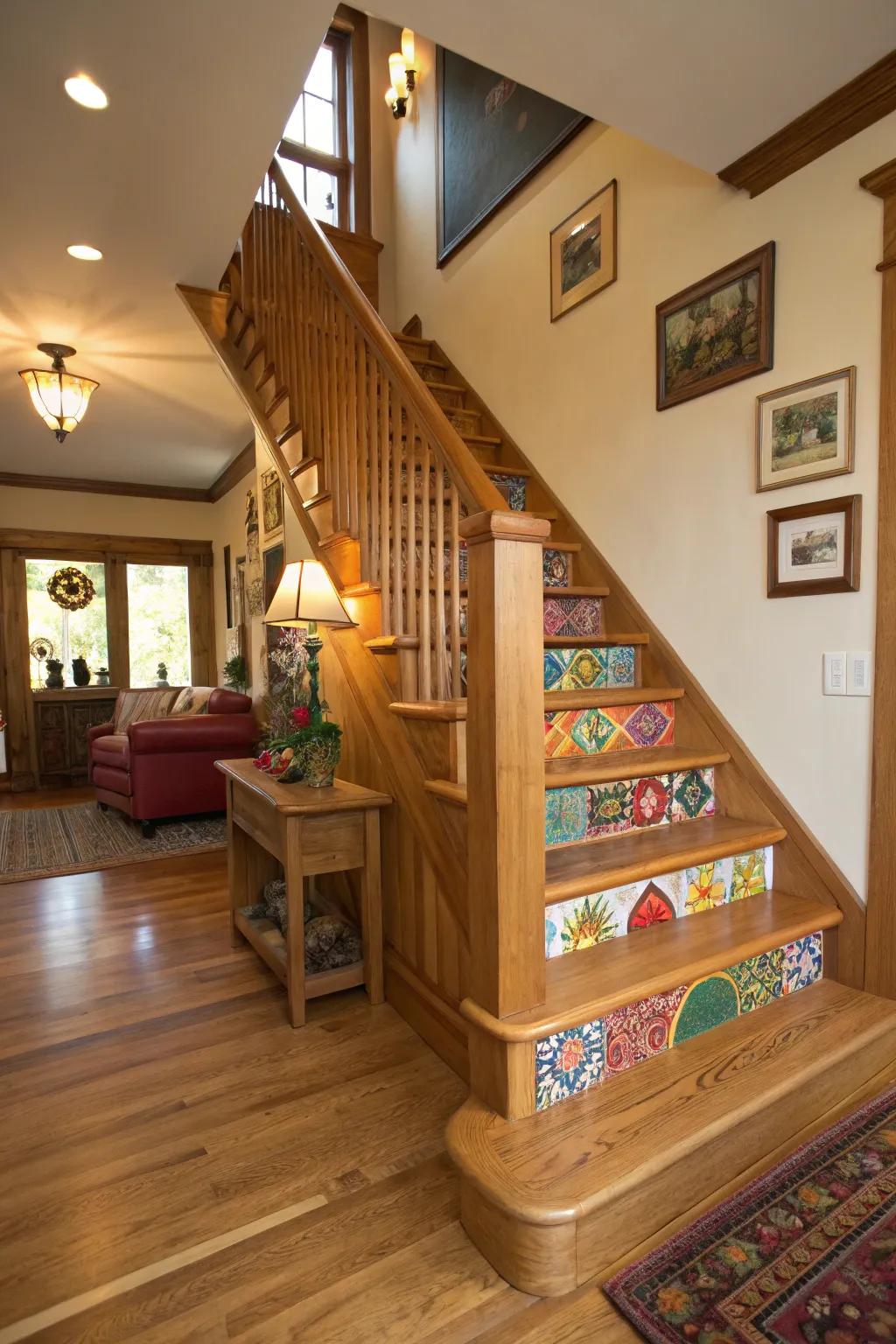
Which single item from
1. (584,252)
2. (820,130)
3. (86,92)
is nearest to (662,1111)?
(820,130)

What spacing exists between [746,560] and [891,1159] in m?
1.59

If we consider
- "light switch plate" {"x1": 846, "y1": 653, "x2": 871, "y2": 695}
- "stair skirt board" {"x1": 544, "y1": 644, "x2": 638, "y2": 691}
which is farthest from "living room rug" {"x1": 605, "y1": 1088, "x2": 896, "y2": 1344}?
"stair skirt board" {"x1": 544, "y1": 644, "x2": 638, "y2": 691}

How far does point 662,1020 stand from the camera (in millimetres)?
1616

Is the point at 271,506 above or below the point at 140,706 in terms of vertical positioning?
above

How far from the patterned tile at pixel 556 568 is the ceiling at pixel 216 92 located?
1.38 meters

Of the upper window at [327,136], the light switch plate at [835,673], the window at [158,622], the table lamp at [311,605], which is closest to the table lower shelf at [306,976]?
the table lamp at [311,605]

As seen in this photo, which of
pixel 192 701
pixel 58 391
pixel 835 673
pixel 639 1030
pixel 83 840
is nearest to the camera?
pixel 639 1030

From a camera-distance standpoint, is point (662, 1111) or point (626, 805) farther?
point (626, 805)

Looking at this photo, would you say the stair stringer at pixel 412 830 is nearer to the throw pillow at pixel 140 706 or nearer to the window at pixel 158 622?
the throw pillow at pixel 140 706

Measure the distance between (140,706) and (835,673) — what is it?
218 inches

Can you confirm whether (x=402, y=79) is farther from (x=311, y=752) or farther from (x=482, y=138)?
(x=311, y=752)

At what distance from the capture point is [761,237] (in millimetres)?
2139

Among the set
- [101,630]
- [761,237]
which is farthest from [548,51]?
[101,630]

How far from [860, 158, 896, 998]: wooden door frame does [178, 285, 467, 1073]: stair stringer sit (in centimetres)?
111
